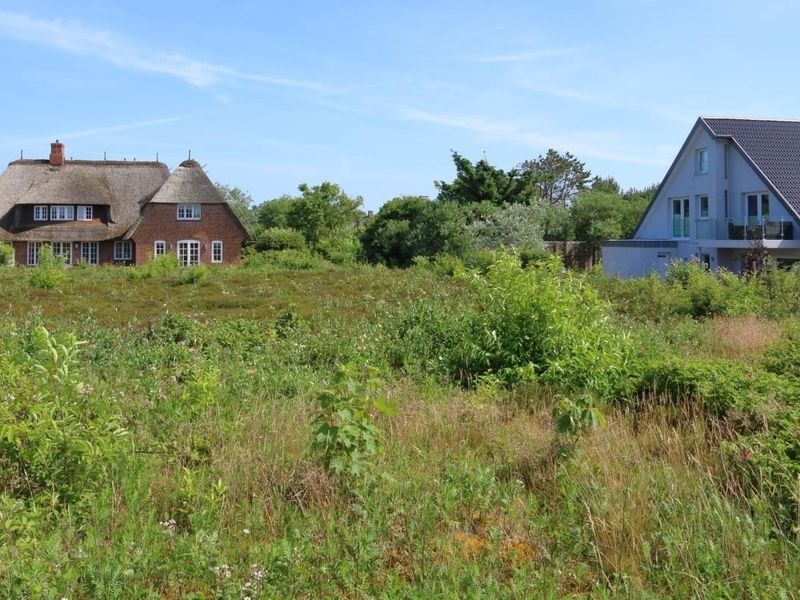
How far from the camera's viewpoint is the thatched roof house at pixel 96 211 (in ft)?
143

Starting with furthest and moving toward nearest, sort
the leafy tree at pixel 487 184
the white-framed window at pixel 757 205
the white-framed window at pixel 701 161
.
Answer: the leafy tree at pixel 487 184 < the white-framed window at pixel 701 161 < the white-framed window at pixel 757 205

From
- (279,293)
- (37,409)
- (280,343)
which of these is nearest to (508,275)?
(280,343)

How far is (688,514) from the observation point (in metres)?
4.42

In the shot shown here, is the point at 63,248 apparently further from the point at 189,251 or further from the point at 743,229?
the point at 743,229

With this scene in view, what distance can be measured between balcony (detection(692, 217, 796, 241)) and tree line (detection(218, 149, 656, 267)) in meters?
6.68

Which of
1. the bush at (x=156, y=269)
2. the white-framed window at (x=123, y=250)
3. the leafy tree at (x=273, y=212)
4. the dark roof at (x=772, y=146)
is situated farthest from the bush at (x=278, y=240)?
the dark roof at (x=772, y=146)

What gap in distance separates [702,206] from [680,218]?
115 cm

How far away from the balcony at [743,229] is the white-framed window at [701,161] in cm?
245

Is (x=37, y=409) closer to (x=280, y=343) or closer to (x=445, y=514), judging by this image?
(x=445, y=514)

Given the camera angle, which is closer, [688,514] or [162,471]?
[688,514]

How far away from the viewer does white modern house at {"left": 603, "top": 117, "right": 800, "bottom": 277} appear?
28.6 metres

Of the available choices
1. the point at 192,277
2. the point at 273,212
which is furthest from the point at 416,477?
the point at 273,212

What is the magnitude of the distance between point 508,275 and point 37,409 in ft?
19.4

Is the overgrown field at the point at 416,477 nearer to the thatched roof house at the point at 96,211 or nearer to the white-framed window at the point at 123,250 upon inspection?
the thatched roof house at the point at 96,211
